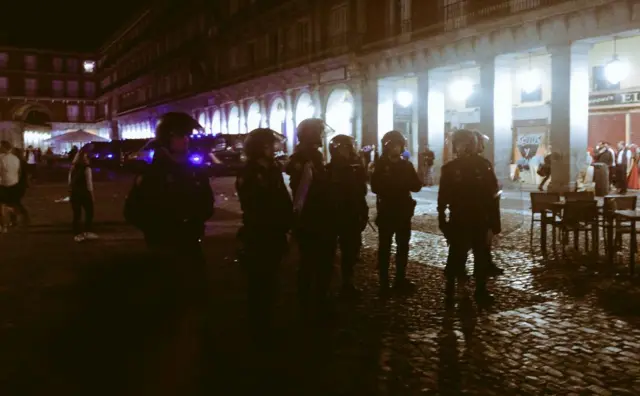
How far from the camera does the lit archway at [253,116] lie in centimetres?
3900

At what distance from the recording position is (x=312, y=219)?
6211 millimetres

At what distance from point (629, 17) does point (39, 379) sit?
16.1m

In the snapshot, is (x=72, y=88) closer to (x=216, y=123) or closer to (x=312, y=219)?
(x=216, y=123)

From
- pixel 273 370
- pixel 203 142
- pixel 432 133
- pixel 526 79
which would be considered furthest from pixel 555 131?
pixel 273 370

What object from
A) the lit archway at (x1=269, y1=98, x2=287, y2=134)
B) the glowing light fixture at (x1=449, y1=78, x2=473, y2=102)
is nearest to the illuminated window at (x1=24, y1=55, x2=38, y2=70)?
the lit archway at (x1=269, y1=98, x2=287, y2=134)

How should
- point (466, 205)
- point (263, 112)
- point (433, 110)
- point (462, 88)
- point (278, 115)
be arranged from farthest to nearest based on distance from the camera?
point (263, 112)
point (278, 115)
point (433, 110)
point (462, 88)
point (466, 205)

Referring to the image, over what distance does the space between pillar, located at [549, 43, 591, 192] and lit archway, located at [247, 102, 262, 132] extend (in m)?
22.3

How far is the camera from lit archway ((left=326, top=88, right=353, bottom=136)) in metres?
29.9

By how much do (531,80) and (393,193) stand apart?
14.8 m

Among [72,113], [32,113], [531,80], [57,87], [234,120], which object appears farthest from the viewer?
[72,113]

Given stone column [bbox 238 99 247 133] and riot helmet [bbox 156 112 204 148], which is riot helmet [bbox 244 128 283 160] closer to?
riot helmet [bbox 156 112 204 148]

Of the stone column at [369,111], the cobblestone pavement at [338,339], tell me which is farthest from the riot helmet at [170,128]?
the stone column at [369,111]

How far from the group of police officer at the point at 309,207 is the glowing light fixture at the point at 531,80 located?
13419 millimetres

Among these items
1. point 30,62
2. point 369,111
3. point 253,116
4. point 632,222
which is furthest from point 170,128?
point 30,62
